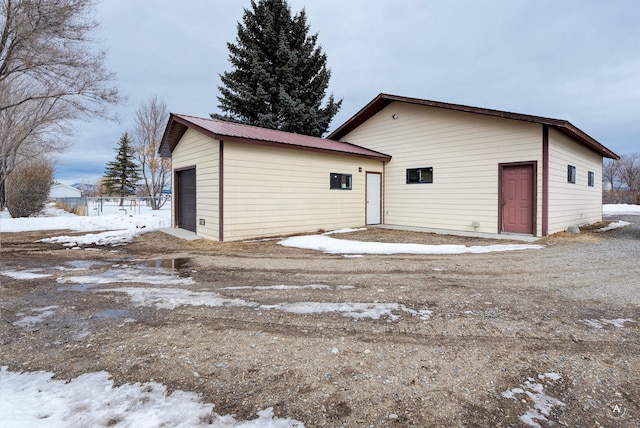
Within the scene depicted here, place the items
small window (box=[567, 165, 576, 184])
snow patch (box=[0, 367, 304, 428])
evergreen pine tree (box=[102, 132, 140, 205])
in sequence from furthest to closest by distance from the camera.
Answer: evergreen pine tree (box=[102, 132, 140, 205]) → small window (box=[567, 165, 576, 184]) → snow patch (box=[0, 367, 304, 428])

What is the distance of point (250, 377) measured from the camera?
2.29 m

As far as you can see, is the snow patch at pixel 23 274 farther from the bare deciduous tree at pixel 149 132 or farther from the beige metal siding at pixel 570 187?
the bare deciduous tree at pixel 149 132

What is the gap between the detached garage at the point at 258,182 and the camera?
9.26 meters

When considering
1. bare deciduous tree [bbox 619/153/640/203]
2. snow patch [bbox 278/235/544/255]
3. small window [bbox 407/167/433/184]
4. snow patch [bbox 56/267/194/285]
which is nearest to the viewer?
snow patch [bbox 56/267/194/285]

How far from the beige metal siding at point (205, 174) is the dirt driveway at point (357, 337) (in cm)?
372

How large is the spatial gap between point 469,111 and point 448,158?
1.72 meters

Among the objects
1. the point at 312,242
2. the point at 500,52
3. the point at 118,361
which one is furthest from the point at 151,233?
the point at 500,52

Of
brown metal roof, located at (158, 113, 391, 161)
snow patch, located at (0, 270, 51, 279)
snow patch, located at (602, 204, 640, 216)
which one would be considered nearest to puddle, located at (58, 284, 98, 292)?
snow patch, located at (0, 270, 51, 279)

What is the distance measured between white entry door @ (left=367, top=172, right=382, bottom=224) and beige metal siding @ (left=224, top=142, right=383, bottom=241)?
42cm

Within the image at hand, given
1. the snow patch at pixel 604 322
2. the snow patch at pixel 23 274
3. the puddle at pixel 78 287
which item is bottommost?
the snow patch at pixel 604 322

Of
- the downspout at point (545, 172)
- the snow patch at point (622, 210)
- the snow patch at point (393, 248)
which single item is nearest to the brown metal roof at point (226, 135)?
the snow patch at point (393, 248)

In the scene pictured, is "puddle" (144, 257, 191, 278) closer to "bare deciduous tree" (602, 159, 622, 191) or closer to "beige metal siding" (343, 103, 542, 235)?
"beige metal siding" (343, 103, 542, 235)

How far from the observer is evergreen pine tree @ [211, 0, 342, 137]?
20.3 m

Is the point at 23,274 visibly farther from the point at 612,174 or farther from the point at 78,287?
the point at 612,174
